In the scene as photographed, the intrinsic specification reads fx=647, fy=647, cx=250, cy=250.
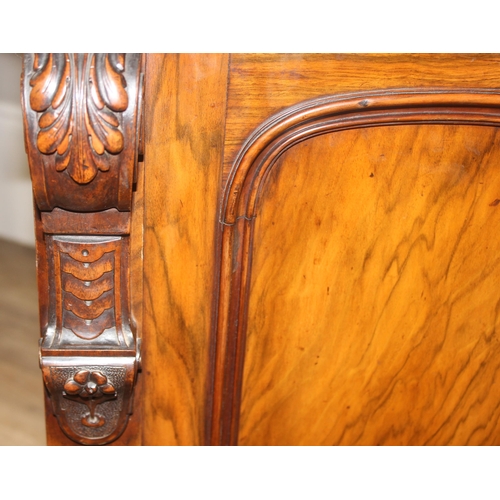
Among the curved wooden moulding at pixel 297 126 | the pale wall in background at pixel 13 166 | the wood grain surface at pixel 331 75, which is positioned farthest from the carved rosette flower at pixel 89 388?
the pale wall in background at pixel 13 166

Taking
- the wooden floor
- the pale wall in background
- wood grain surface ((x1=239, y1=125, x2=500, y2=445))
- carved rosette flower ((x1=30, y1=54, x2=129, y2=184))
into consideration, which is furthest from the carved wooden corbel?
the pale wall in background

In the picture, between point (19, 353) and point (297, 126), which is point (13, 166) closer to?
point (19, 353)

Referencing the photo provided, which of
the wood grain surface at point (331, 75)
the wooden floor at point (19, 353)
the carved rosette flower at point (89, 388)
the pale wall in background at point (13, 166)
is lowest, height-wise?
the wooden floor at point (19, 353)

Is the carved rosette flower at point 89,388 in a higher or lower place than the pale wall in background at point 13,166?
higher

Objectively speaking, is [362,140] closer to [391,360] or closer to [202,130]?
[202,130]

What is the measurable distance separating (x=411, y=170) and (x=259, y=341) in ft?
0.76

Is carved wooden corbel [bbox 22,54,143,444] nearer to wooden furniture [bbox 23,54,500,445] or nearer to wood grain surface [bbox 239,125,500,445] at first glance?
wooden furniture [bbox 23,54,500,445]

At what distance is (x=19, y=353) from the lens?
1.56 meters

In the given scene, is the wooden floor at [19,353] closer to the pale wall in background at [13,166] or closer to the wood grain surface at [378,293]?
the pale wall in background at [13,166]

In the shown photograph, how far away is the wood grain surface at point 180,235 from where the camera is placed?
54 cm

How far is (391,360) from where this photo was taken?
699 millimetres

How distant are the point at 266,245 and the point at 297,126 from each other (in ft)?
0.40

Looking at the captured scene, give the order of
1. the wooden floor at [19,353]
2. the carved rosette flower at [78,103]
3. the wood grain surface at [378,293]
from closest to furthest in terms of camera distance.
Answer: the carved rosette flower at [78,103]
the wood grain surface at [378,293]
the wooden floor at [19,353]
